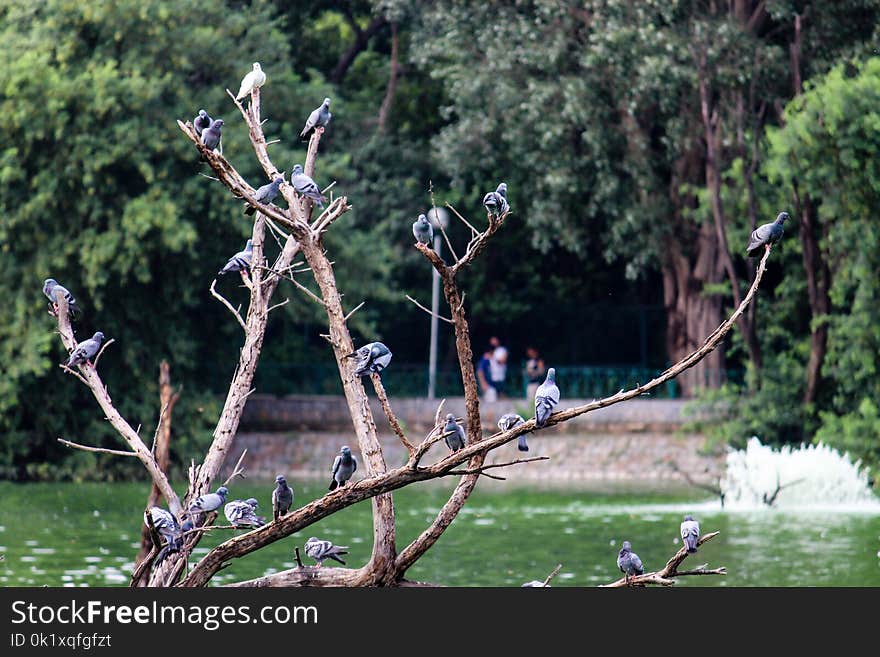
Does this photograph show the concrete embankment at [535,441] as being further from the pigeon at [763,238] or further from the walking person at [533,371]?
the pigeon at [763,238]

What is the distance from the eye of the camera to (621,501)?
100ft

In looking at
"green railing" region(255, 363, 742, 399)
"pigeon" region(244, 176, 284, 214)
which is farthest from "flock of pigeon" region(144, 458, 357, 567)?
"green railing" region(255, 363, 742, 399)

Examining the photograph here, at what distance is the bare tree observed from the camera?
9.95m

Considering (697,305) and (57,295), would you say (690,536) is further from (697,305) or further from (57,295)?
(697,305)

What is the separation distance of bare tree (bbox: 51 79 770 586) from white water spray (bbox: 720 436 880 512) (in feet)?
62.6

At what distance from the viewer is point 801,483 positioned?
2991 cm

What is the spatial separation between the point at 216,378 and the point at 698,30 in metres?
11.9

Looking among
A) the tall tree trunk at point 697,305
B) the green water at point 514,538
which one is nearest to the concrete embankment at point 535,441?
the tall tree trunk at point 697,305

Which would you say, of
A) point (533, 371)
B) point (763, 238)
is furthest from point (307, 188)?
point (533, 371)

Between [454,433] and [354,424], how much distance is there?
0.56 metres

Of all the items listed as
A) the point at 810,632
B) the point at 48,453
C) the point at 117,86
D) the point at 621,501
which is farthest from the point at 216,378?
the point at 810,632

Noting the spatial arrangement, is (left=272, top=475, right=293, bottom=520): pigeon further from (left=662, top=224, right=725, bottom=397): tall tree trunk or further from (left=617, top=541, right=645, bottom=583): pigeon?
(left=662, top=224, right=725, bottom=397): tall tree trunk

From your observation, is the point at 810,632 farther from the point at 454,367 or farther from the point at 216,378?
the point at 454,367

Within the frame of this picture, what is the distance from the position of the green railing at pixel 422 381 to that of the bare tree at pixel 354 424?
27427 millimetres
